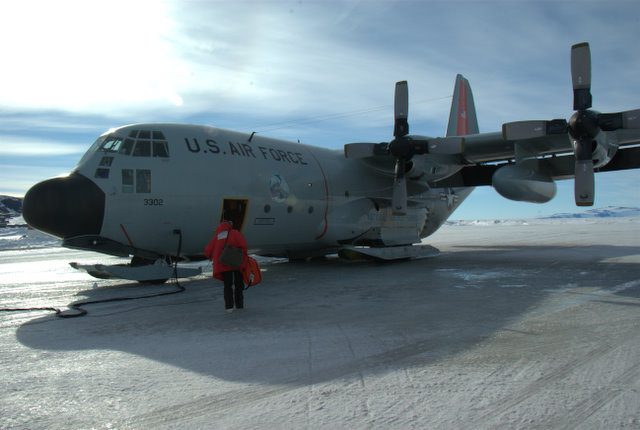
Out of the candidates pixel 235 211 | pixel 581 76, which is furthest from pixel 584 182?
pixel 235 211

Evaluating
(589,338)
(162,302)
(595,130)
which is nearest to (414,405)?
(589,338)

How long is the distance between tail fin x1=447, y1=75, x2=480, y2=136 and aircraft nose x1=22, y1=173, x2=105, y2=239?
1453cm

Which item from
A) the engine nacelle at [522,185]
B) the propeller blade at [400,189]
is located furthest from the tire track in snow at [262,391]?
the propeller blade at [400,189]

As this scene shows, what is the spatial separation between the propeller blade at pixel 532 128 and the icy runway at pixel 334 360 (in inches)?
172

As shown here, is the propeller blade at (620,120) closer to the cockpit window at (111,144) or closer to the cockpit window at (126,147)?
the cockpit window at (126,147)

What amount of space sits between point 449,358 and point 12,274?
11904 mm

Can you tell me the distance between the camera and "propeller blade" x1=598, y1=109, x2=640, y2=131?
10366 mm

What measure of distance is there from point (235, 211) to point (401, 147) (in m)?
5.16

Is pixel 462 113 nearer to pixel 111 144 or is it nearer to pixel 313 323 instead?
pixel 111 144

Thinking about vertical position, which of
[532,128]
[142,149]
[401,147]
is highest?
[532,128]

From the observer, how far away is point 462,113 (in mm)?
20219

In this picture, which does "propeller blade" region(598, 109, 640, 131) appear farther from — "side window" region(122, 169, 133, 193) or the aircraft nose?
the aircraft nose

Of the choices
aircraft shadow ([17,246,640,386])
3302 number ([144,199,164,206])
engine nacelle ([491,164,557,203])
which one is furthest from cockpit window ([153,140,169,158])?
engine nacelle ([491,164,557,203])

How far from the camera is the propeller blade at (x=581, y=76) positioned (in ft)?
35.9
